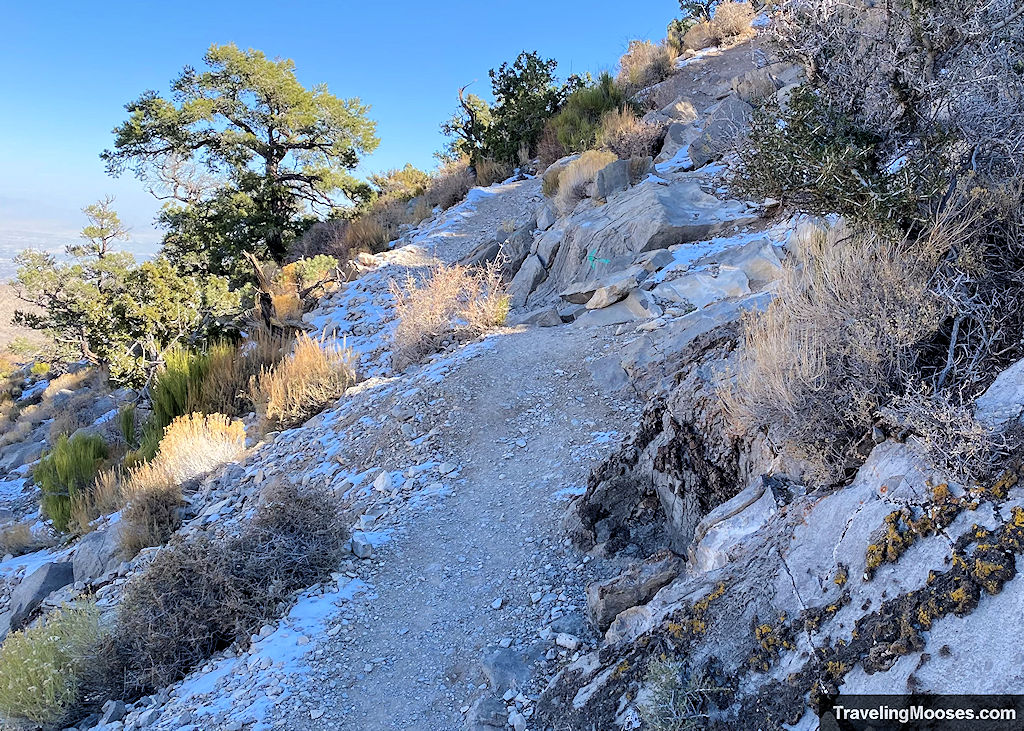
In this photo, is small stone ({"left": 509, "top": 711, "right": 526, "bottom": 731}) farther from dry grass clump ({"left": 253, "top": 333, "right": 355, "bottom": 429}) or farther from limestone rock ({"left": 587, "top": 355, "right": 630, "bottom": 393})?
dry grass clump ({"left": 253, "top": 333, "right": 355, "bottom": 429})

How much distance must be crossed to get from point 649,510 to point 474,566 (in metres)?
1.20

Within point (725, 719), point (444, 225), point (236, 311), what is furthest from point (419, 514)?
point (444, 225)

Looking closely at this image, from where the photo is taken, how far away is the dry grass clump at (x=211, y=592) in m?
3.64

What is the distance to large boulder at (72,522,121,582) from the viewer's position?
19.2 ft

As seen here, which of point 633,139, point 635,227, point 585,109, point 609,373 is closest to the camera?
point 609,373

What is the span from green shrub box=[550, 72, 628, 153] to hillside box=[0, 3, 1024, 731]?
8380 mm

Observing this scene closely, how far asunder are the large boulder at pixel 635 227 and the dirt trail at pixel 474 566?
3026 mm

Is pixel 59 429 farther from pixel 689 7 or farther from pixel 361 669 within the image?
pixel 689 7

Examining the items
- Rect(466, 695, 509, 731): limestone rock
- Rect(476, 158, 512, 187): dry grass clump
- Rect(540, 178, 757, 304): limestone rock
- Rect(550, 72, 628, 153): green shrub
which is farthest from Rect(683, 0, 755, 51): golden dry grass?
Rect(466, 695, 509, 731): limestone rock

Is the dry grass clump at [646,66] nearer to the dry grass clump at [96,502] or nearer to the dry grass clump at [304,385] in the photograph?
the dry grass clump at [304,385]

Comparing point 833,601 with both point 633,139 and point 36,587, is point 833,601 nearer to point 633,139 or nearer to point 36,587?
point 36,587

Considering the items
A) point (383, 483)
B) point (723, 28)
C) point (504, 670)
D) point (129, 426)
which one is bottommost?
point (504, 670)

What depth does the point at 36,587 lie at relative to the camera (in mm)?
5930

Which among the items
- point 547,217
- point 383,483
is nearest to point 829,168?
point 383,483
